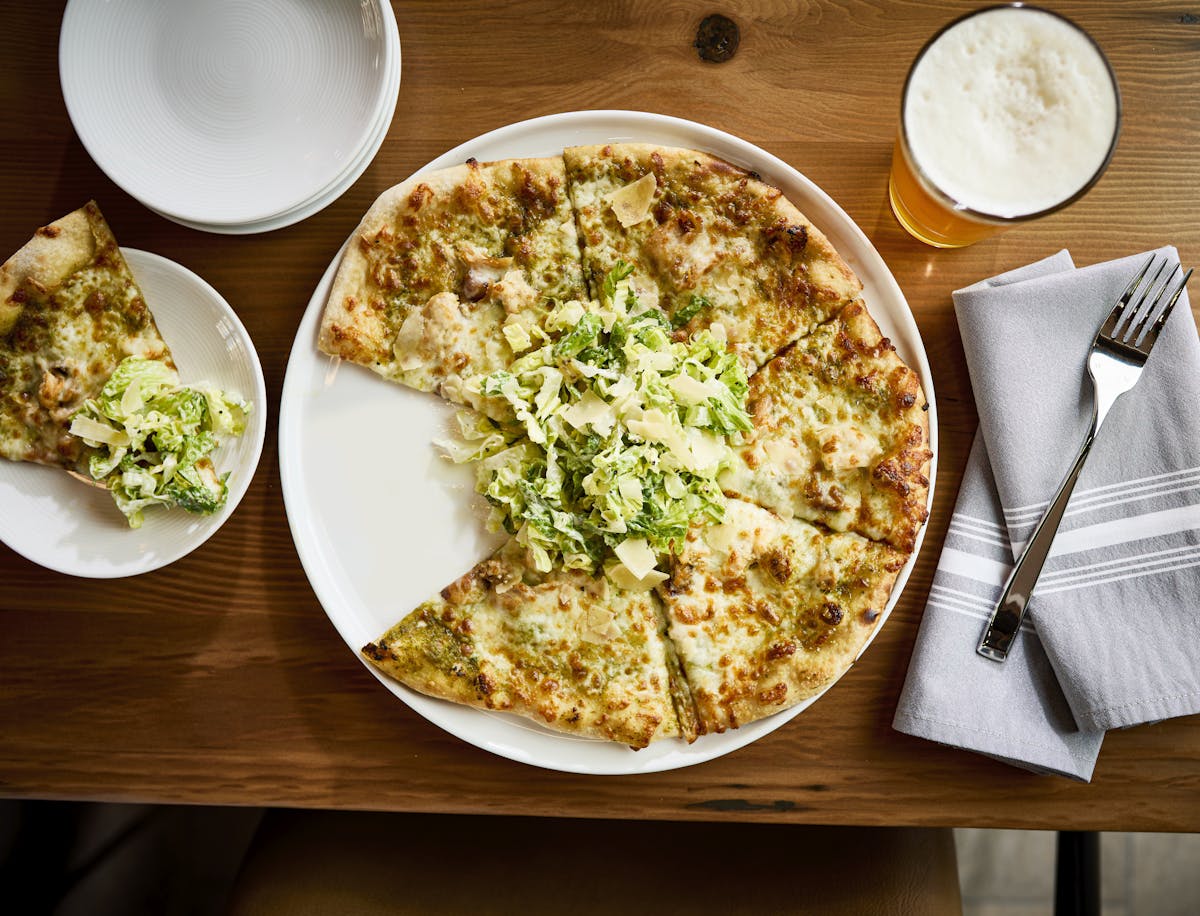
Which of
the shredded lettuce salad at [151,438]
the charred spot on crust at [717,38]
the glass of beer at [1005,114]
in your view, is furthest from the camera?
the charred spot on crust at [717,38]

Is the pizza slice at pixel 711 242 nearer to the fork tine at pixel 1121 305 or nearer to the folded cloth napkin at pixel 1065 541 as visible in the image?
the folded cloth napkin at pixel 1065 541

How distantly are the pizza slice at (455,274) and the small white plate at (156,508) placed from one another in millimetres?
315

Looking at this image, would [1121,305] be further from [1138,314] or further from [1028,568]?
[1028,568]

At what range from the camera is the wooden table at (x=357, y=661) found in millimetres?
3014

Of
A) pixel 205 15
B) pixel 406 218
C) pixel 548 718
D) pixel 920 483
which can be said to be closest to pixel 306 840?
pixel 548 718

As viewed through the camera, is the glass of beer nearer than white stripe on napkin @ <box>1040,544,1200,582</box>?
Yes

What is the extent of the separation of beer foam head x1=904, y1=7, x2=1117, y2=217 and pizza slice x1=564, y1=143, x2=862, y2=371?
44 centimetres

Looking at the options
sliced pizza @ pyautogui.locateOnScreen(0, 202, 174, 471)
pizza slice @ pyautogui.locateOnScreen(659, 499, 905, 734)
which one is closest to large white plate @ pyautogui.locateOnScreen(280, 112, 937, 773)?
pizza slice @ pyautogui.locateOnScreen(659, 499, 905, 734)

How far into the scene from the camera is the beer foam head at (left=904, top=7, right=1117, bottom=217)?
2641mm

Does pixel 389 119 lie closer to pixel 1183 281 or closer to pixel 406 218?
pixel 406 218

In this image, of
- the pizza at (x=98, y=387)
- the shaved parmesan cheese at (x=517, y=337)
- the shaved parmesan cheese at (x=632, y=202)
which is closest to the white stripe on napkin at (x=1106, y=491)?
the shaved parmesan cheese at (x=632, y=202)

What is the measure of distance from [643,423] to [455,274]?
83 centimetres

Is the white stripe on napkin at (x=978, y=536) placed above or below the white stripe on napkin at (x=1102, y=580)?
above

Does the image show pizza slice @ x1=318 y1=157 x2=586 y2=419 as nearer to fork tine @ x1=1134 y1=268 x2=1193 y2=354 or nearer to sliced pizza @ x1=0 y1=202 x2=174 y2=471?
sliced pizza @ x1=0 y1=202 x2=174 y2=471
